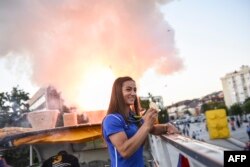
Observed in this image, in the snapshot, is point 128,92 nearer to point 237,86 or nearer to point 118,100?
point 118,100

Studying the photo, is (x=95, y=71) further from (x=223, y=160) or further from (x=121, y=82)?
(x=223, y=160)

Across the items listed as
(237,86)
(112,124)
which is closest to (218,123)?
(112,124)

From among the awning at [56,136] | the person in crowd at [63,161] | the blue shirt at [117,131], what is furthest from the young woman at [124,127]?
the awning at [56,136]

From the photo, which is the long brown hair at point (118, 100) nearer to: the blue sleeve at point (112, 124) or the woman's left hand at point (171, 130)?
the blue sleeve at point (112, 124)

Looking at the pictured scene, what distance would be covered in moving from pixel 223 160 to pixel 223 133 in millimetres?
27387

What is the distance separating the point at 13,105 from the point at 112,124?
27.5 m

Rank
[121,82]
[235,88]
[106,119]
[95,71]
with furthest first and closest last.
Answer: [235,88], [95,71], [121,82], [106,119]

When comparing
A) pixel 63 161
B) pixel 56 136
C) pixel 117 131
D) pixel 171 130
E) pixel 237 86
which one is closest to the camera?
pixel 117 131

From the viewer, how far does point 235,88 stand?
605 ft

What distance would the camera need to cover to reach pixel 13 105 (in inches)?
1102

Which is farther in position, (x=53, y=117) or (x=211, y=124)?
(x=211, y=124)

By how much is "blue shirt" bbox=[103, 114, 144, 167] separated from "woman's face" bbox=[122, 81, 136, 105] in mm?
205

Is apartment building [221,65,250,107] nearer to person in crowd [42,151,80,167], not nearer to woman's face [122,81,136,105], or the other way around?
person in crowd [42,151,80,167]

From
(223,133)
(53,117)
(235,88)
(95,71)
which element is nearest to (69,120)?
(53,117)
